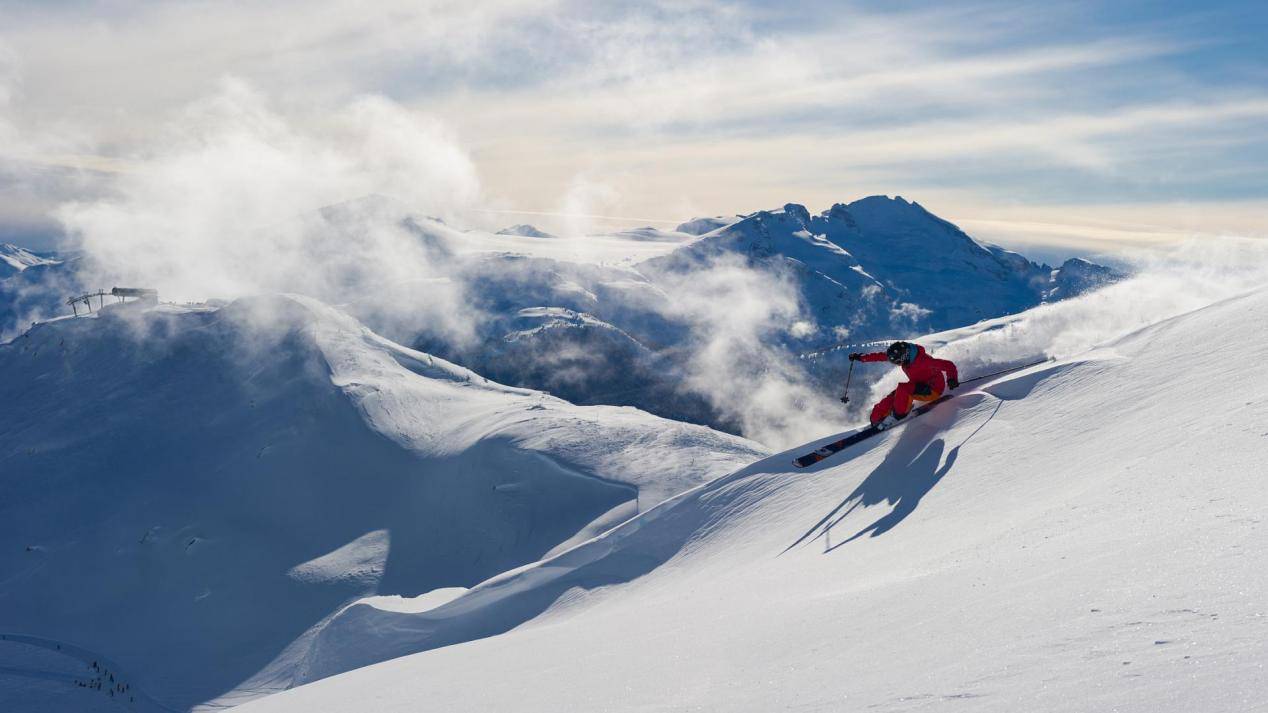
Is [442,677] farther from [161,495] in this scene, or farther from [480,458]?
[161,495]

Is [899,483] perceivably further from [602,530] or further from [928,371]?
[602,530]

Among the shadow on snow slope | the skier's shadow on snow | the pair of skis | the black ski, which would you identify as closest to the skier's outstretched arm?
the pair of skis

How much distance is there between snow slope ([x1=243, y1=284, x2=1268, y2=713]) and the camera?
5.21 metres

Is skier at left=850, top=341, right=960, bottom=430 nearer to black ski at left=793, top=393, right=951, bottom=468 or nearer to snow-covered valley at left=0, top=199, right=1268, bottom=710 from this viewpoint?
black ski at left=793, top=393, right=951, bottom=468

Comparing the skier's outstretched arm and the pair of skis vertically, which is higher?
the skier's outstretched arm

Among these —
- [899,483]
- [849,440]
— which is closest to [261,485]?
[849,440]

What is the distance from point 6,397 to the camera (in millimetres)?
44125

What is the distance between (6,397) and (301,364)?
15.4m

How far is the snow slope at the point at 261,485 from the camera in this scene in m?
29.5

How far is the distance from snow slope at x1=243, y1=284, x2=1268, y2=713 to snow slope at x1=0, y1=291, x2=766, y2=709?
29.2ft

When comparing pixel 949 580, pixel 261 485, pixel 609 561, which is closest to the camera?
pixel 949 580

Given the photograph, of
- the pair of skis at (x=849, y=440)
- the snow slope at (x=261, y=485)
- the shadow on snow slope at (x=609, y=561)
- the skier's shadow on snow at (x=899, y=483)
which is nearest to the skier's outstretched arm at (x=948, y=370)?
the pair of skis at (x=849, y=440)

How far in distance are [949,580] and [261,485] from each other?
3289 cm

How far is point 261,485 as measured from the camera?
35.6 metres
